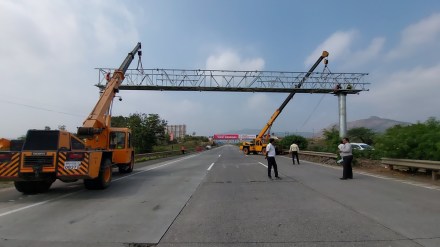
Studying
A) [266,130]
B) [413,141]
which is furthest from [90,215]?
[266,130]

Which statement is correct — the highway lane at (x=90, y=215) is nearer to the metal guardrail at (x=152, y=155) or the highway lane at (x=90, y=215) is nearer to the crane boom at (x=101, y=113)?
the crane boom at (x=101, y=113)

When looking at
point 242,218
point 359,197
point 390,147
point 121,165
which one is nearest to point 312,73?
point 390,147

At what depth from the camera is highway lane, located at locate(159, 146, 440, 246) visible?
6484 millimetres

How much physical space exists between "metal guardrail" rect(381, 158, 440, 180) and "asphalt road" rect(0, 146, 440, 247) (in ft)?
5.89

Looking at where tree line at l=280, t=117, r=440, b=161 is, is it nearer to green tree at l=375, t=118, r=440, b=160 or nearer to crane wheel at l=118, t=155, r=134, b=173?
green tree at l=375, t=118, r=440, b=160

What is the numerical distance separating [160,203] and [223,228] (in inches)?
133

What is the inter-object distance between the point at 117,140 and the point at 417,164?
13.1 metres

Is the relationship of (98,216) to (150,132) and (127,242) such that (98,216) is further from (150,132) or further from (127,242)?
(150,132)

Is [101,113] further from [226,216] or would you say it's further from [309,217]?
[309,217]

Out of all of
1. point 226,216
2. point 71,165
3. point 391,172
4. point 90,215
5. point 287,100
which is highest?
point 287,100

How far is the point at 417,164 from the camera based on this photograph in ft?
52.6

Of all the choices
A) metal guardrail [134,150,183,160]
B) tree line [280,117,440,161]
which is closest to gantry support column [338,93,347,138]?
metal guardrail [134,150,183,160]

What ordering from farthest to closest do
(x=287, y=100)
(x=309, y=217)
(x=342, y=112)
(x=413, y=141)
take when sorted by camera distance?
(x=287, y=100) < (x=342, y=112) < (x=413, y=141) < (x=309, y=217)

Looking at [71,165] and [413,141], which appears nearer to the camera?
[71,165]
